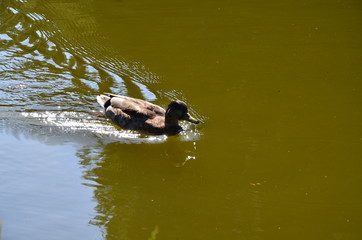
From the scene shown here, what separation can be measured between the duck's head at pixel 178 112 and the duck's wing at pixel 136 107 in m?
0.26

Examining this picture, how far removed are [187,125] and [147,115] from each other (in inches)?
25.4

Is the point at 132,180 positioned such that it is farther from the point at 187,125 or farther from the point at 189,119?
the point at 187,125

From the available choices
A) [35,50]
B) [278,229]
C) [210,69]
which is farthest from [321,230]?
[35,50]

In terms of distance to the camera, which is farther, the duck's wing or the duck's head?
the duck's wing

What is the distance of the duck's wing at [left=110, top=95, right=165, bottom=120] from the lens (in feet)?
26.1

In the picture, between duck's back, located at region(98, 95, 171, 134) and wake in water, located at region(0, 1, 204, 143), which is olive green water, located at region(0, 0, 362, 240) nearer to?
wake in water, located at region(0, 1, 204, 143)

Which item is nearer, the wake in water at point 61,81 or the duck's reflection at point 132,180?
the duck's reflection at point 132,180

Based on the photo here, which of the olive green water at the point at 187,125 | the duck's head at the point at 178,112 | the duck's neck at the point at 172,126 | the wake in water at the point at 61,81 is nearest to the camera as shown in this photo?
the olive green water at the point at 187,125

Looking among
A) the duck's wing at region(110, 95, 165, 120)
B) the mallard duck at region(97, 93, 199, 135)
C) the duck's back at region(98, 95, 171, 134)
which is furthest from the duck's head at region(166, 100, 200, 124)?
the duck's wing at region(110, 95, 165, 120)

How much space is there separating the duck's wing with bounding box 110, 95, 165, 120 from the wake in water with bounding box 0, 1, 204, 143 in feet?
0.93

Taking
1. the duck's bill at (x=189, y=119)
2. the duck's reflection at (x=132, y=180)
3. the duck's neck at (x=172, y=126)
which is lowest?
the duck's reflection at (x=132, y=180)

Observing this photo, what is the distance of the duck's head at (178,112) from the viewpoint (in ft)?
25.6

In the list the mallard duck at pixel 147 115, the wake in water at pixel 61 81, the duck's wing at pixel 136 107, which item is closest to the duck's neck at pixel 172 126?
the mallard duck at pixel 147 115

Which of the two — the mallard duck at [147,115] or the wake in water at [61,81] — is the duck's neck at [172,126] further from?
the wake in water at [61,81]
